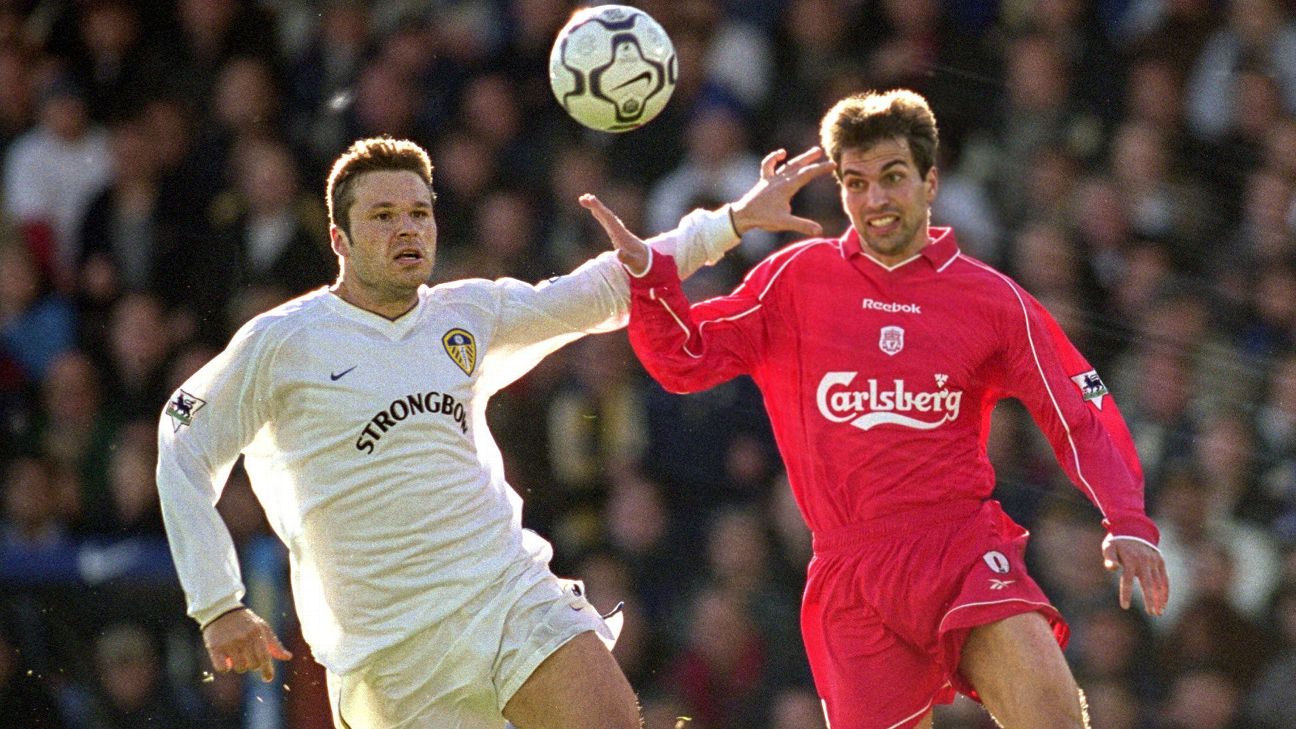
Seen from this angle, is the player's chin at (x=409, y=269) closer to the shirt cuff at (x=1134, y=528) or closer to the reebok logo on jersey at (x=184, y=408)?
the reebok logo on jersey at (x=184, y=408)

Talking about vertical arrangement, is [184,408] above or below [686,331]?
below

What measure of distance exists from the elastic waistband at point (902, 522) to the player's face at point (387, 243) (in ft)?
4.21

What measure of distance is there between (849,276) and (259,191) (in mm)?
3450

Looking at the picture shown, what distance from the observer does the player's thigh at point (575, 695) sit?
4.85 m

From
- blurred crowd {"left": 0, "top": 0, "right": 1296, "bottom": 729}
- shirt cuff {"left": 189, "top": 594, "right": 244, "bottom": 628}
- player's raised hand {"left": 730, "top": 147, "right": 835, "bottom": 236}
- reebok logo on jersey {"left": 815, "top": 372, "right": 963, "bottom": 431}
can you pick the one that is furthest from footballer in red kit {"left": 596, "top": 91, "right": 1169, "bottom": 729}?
blurred crowd {"left": 0, "top": 0, "right": 1296, "bottom": 729}

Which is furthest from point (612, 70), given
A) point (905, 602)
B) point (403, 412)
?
point (905, 602)

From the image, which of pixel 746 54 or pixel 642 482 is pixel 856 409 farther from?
pixel 746 54

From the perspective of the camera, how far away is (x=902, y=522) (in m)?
5.14

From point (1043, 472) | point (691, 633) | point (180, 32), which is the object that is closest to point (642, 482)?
point (691, 633)

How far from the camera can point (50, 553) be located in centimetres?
791

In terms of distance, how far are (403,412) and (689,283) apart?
116 inches

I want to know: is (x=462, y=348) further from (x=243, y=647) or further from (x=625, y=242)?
(x=243, y=647)

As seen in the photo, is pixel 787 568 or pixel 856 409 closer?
pixel 856 409

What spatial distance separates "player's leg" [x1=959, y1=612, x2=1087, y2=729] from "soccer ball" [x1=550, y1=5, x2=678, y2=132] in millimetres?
1733
